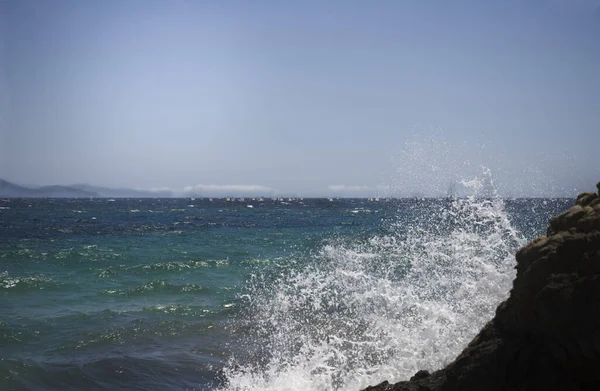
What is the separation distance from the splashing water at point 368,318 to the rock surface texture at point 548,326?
3019 mm

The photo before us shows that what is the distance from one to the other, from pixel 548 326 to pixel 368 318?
7.26 meters

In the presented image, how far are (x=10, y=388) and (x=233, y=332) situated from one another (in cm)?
430

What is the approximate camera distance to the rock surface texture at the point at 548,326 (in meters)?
3.95

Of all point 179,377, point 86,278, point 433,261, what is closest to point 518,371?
point 179,377

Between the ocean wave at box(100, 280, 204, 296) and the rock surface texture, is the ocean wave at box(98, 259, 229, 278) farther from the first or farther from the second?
the rock surface texture

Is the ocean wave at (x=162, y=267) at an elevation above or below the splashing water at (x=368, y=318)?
below

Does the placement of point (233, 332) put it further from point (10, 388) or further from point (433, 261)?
point (433, 261)

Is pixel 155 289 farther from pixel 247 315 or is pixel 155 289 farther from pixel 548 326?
pixel 548 326

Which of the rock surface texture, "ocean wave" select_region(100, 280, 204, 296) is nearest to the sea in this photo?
"ocean wave" select_region(100, 280, 204, 296)

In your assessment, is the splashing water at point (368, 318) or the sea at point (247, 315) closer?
the splashing water at point (368, 318)

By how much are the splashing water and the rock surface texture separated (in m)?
3.02

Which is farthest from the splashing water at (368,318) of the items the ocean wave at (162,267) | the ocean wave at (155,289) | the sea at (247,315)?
the ocean wave at (162,267)

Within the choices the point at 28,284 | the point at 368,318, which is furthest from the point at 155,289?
the point at 368,318

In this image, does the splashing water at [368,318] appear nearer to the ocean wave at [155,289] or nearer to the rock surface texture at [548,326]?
the ocean wave at [155,289]
